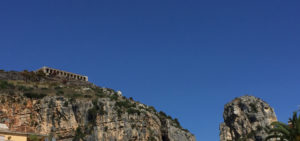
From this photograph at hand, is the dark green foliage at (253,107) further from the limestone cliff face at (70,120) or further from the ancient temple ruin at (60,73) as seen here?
the ancient temple ruin at (60,73)

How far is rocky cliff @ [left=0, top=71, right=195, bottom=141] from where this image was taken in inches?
3120

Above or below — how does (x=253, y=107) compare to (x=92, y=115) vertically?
above

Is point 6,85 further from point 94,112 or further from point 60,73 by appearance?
point 60,73

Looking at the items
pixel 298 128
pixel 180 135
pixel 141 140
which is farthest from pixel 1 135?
pixel 180 135

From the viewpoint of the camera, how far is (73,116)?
82.6 metres

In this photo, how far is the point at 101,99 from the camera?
88250 millimetres

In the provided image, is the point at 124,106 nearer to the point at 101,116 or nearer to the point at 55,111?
the point at 101,116

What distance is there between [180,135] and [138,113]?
1560cm

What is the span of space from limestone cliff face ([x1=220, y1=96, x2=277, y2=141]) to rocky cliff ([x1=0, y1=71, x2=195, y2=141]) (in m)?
28.1

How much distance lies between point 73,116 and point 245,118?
56.8 meters

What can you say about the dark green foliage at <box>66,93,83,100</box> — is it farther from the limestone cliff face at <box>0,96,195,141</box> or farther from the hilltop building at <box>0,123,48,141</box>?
the hilltop building at <box>0,123,48,141</box>

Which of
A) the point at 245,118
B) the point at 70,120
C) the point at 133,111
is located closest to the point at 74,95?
the point at 70,120

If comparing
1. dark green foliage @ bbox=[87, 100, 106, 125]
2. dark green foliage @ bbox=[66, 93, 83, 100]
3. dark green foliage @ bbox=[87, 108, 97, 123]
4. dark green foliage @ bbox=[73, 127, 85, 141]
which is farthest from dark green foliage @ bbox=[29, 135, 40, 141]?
dark green foliage @ bbox=[66, 93, 83, 100]

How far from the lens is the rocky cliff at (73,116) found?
260ft
